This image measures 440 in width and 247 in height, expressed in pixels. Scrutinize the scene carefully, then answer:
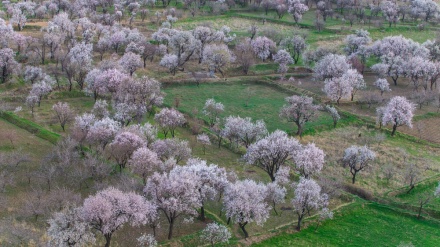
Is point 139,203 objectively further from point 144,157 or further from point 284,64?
point 284,64

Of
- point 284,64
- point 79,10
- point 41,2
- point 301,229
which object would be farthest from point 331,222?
point 41,2

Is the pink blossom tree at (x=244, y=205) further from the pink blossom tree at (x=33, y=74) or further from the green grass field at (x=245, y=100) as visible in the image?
the pink blossom tree at (x=33, y=74)

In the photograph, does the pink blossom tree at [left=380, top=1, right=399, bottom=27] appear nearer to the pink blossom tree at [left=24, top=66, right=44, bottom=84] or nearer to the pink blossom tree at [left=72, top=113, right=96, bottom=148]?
the pink blossom tree at [left=24, top=66, right=44, bottom=84]

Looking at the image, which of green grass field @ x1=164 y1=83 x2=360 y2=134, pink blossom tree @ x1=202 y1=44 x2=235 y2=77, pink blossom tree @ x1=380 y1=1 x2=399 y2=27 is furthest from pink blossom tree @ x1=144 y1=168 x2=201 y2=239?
pink blossom tree @ x1=380 y1=1 x2=399 y2=27

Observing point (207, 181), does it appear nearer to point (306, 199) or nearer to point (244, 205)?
point (244, 205)

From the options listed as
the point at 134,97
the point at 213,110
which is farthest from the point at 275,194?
the point at 134,97
